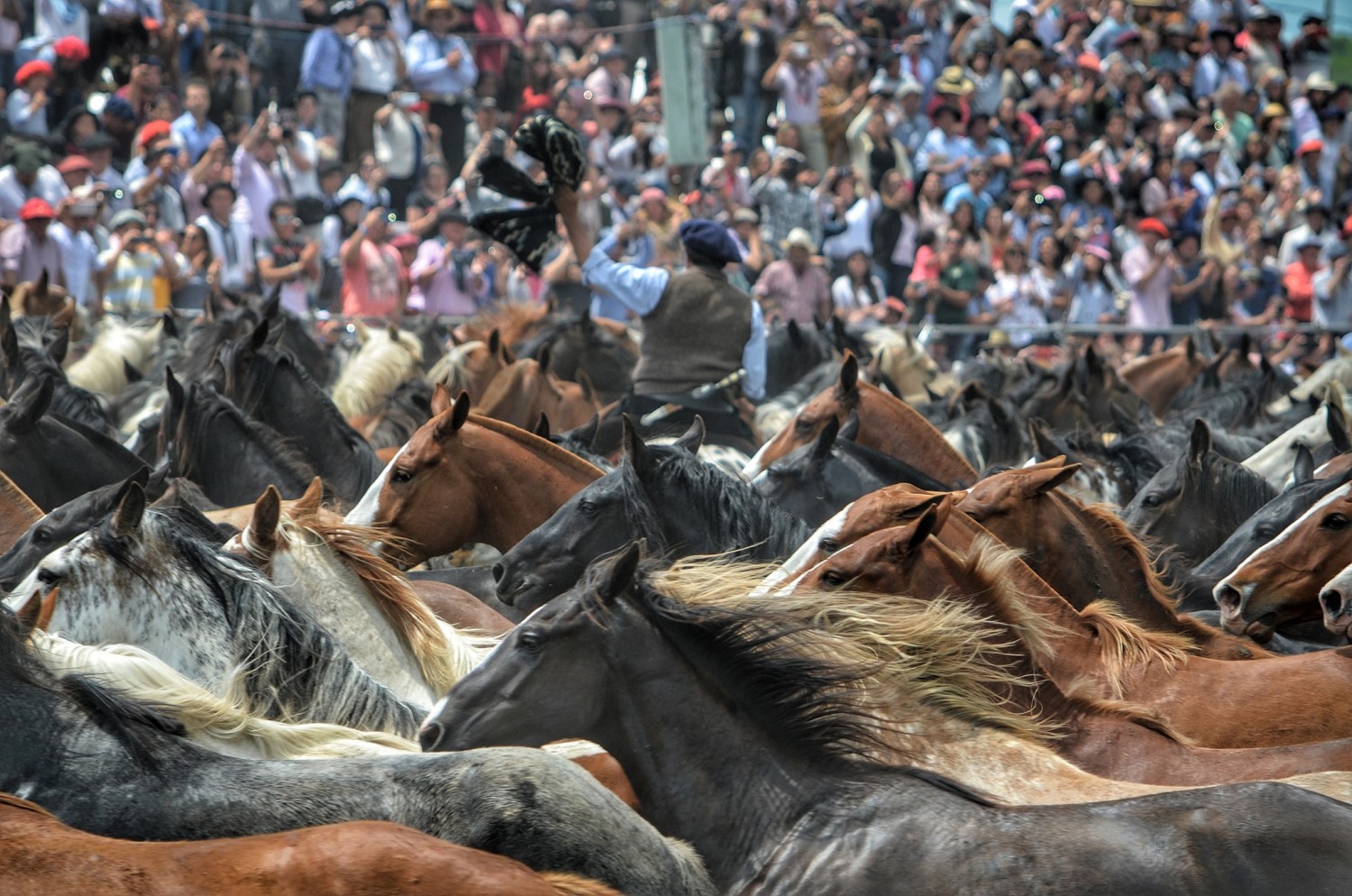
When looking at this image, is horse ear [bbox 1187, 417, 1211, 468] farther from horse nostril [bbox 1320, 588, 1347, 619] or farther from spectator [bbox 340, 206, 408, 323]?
spectator [bbox 340, 206, 408, 323]

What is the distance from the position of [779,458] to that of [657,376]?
2139 millimetres

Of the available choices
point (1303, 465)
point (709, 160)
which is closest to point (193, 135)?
point (709, 160)

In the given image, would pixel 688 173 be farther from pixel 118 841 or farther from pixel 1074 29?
pixel 118 841

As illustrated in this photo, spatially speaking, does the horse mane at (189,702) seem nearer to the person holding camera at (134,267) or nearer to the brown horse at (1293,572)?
the brown horse at (1293,572)

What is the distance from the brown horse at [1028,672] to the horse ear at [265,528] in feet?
4.68

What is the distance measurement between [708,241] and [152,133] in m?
6.99

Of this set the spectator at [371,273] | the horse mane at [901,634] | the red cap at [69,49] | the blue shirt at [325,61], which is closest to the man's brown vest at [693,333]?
the horse mane at [901,634]

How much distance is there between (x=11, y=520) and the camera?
19.9 ft

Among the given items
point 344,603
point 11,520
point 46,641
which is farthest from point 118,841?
point 11,520

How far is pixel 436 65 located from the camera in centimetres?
1725

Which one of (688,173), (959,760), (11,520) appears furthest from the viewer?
(688,173)

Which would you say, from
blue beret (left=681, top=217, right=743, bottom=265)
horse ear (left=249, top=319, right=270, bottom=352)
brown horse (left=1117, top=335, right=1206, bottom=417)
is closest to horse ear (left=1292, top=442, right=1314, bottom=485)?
blue beret (left=681, top=217, right=743, bottom=265)

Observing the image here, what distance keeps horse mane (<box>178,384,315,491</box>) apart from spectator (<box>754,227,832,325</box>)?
27.0 ft

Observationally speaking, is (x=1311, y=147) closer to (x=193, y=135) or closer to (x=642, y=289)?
A: (x=193, y=135)
